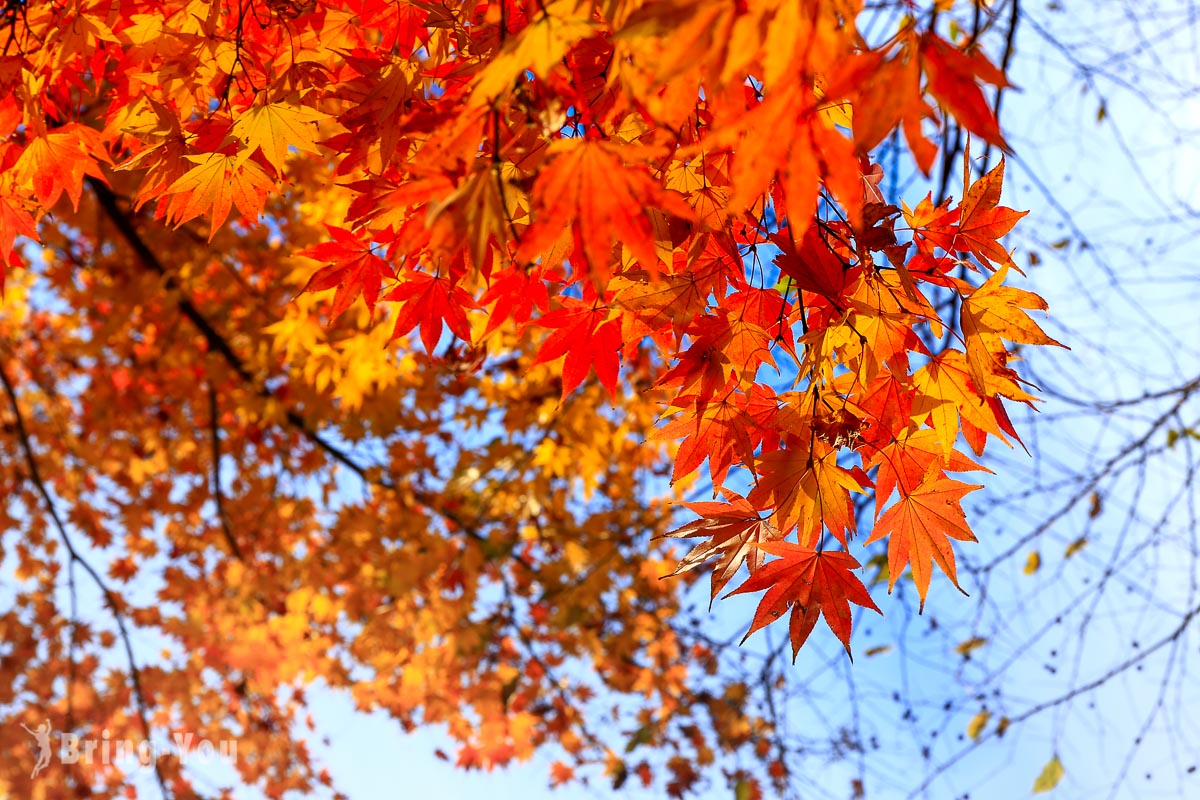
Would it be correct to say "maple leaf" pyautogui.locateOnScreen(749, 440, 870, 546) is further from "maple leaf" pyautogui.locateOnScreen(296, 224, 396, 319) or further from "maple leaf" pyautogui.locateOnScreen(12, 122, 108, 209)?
"maple leaf" pyautogui.locateOnScreen(12, 122, 108, 209)

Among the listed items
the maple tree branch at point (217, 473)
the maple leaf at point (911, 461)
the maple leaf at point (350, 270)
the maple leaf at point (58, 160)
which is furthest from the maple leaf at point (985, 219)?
the maple tree branch at point (217, 473)

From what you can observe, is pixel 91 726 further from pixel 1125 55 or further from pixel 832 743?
pixel 1125 55

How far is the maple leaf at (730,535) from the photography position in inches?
38.6

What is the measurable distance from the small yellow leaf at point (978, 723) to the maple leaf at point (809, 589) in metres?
1.93

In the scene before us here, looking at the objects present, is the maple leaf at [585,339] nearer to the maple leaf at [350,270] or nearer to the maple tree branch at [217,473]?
the maple leaf at [350,270]

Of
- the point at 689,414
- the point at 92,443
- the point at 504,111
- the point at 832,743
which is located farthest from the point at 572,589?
the point at 92,443

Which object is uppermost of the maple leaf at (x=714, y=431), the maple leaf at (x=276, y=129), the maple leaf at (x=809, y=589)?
the maple leaf at (x=276, y=129)

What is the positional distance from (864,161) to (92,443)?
5.17m

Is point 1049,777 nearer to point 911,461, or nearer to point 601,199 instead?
point 911,461

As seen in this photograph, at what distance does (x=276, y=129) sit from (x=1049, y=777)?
255cm

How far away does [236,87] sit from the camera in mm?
1337

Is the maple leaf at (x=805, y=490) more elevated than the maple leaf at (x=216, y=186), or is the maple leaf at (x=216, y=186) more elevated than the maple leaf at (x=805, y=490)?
the maple leaf at (x=216, y=186)

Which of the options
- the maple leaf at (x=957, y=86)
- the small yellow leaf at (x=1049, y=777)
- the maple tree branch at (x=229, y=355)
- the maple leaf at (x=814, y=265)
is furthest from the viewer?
the maple tree branch at (x=229, y=355)

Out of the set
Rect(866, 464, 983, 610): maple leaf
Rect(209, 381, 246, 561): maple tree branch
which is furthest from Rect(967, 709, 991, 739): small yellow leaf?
Rect(209, 381, 246, 561): maple tree branch
